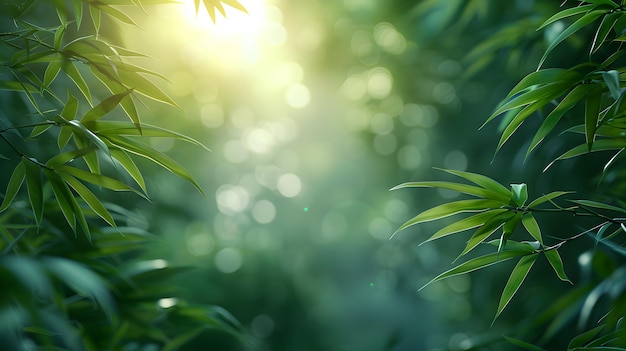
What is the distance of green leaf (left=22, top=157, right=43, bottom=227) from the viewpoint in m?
0.81

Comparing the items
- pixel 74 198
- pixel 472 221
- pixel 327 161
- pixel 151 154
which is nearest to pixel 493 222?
pixel 472 221

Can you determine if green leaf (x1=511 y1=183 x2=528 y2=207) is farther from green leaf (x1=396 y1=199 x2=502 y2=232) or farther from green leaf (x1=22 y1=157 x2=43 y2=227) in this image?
green leaf (x1=22 y1=157 x2=43 y2=227)

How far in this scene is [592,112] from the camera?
0.72 m

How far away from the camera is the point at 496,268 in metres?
2.60

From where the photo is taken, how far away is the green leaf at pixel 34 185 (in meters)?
0.81

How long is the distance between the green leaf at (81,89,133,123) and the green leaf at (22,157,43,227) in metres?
0.09

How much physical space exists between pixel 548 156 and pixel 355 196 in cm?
211

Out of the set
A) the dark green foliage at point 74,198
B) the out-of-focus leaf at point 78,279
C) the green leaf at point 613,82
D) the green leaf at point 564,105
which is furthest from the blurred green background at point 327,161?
the green leaf at point 613,82

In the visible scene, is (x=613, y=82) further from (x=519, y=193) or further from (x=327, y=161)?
→ (x=327, y=161)

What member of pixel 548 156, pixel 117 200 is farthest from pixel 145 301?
pixel 548 156

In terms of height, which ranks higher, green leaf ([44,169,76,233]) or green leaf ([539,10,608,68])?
green leaf ([44,169,76,233])

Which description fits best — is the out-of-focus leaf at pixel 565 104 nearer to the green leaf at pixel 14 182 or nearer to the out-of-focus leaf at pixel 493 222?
the out-of-focus leaf at pixel 493 222

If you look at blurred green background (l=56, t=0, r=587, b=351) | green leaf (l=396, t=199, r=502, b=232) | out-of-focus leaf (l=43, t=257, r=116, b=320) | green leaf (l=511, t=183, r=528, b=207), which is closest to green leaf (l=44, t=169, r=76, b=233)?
out-of-focus leaf (l=43, t=257, r=116, b=320)

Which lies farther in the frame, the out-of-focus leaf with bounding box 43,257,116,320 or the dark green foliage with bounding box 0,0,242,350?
the out-of-focus leaf with bounding box 43,257,116,320
